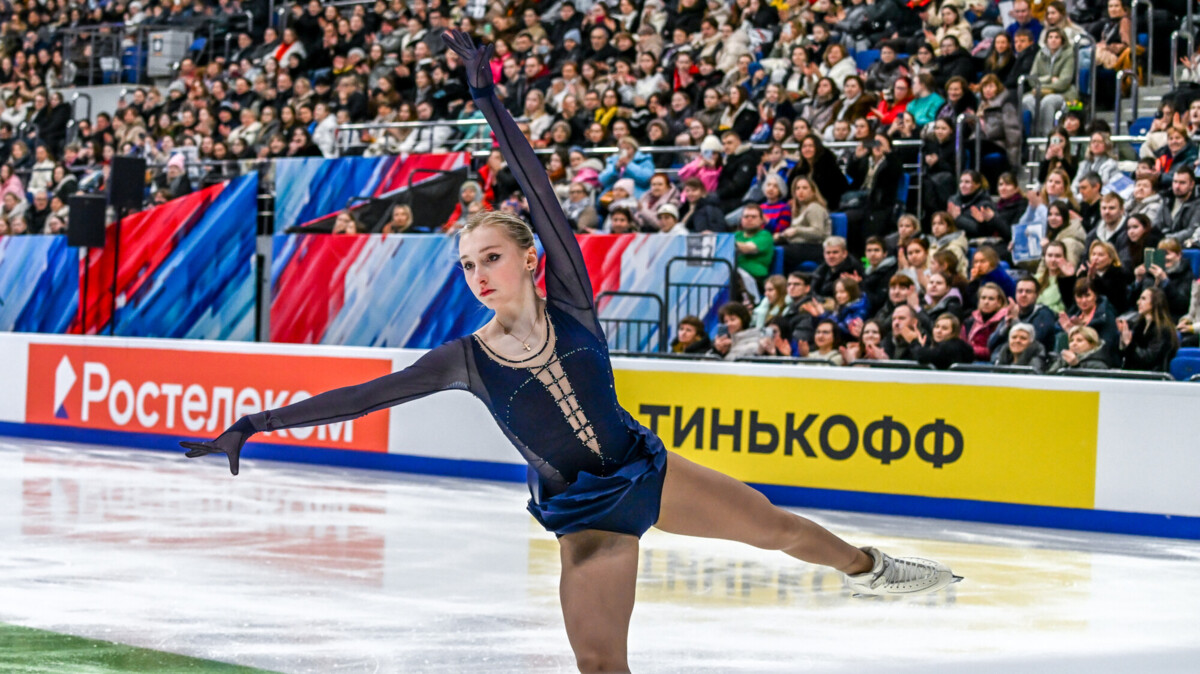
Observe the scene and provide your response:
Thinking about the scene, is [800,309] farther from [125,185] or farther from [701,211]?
[125,185]

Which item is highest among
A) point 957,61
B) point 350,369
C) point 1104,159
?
point 957,61

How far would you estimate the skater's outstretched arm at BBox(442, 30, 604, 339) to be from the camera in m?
3.65

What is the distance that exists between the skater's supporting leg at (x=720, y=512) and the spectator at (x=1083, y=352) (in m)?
5.42

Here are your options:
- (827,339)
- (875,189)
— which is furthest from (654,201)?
(827,339)

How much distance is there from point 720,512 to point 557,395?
22.3 inches

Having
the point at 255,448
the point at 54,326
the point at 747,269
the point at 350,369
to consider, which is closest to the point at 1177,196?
the point at 747,269

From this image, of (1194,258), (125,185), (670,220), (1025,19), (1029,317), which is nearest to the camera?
(1029,317)

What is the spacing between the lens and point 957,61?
38.1 ft

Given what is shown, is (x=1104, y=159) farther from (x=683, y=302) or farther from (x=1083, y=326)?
(x=683, y=302)

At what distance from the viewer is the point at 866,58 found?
42.0ft

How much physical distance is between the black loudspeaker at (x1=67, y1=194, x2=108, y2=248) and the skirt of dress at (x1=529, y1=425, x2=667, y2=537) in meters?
10.9

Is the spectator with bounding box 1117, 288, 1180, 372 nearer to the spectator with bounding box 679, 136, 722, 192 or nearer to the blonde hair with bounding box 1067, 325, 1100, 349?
the blonde hair with bounding box 1067, 325, 1100, 349

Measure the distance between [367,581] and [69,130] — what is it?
575 inches

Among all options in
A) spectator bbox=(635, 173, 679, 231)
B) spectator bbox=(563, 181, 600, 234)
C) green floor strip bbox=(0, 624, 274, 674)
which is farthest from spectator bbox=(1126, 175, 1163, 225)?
green floor strip bbox=(0, 624, 274, 674)
